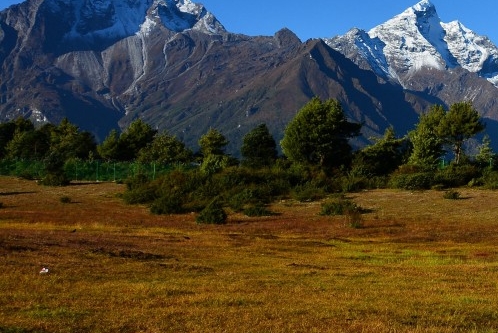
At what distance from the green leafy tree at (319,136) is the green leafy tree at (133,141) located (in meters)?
45.1

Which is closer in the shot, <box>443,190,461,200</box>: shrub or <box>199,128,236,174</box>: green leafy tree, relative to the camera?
<box>443,190,461,200</box>: shrub

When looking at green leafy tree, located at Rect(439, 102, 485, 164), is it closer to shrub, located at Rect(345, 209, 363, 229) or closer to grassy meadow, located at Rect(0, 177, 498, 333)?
shrub, located at Rect(345, 209, 363, 229)

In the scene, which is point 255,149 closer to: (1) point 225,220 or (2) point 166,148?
(2) point 166,148

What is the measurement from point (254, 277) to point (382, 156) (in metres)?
80.3

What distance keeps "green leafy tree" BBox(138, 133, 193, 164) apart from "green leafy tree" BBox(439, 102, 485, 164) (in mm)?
51086

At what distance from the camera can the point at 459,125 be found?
9944cm

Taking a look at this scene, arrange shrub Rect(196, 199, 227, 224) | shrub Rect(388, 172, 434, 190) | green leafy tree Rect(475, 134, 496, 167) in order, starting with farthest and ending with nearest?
green leafy tree Rect(475, 134, 496, 167), shrub Rect(388, 172, 434, 190), shrub Rect(196, 199, 227, 224)

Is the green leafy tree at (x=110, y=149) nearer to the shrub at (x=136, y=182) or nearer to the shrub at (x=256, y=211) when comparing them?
the shrub at (x=136, y=182)

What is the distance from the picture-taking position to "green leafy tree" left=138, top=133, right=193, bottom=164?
4923 inches

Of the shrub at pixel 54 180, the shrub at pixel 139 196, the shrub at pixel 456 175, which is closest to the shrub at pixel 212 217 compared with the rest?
the shrub at pixel 139 196

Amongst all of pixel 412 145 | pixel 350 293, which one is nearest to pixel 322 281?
pixel 350 293

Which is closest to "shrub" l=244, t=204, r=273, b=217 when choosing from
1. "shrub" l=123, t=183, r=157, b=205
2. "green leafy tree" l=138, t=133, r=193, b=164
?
"shrub" l=123, t=183, r=157, b=205

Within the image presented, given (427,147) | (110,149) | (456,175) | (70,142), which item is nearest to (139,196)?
(456,175)

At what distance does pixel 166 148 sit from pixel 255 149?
2008 centimetres
